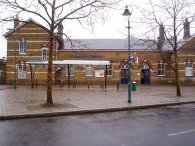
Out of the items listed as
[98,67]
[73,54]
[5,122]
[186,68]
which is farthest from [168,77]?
[5,122]

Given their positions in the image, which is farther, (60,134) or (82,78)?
(82,78)

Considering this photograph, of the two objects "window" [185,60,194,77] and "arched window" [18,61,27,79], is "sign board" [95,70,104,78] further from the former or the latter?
"window" [185,60,194,77]

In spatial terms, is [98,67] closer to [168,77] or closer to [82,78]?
[82,78]

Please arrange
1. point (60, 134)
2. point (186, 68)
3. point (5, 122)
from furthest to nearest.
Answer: point (186, 68)
point (5, 122)
point (60, 134)

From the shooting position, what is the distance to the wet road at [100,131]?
8477 mm

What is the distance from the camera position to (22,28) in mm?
43312

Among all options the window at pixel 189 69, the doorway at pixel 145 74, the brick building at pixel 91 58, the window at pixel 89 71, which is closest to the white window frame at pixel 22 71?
the brick building at pixel 91 58

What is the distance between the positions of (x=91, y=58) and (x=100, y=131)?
117 feet

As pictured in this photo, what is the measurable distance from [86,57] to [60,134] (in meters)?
36.3

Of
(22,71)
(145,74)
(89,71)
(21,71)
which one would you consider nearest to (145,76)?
(145,74)

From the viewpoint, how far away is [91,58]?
45.6 meters

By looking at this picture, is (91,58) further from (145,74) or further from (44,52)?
(145,74)

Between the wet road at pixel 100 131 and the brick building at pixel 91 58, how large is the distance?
100 ft

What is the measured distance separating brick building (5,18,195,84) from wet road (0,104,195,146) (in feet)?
100
